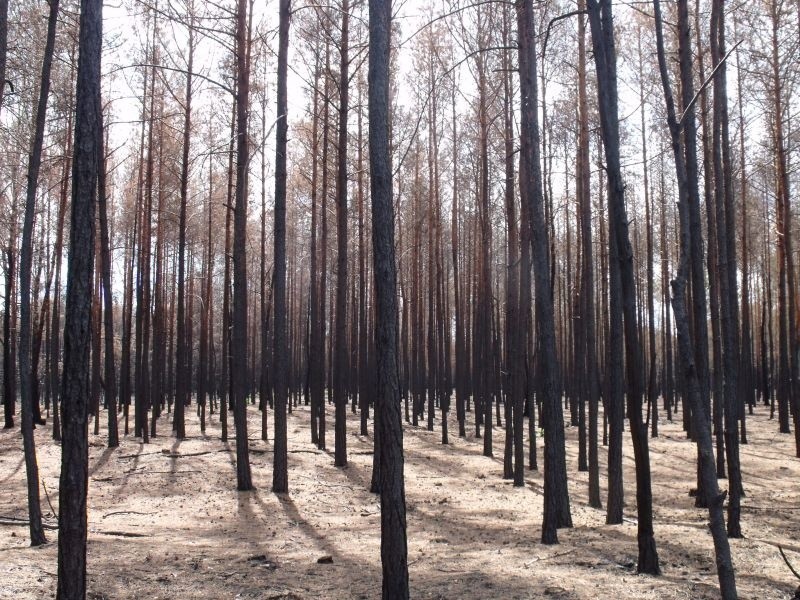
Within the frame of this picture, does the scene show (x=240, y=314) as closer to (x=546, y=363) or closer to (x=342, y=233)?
(x=342, y=233)

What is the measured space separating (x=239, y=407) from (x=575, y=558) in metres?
5.71

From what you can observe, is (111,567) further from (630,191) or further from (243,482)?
(630,191)

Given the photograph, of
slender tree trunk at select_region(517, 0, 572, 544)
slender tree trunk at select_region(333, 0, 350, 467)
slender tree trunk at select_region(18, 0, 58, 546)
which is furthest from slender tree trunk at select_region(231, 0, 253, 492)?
slender tree trunk at select_region(517, 0, 572, 544)

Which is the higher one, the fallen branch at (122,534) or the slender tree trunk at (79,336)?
the slender tree trunk at (79,336)

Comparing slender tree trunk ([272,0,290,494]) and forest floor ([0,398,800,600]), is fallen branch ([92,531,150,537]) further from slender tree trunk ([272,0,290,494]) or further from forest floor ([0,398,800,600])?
slender tree trunk ([272,0,290,494])

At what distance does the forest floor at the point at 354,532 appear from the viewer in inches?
220

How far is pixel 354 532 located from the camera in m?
8.31

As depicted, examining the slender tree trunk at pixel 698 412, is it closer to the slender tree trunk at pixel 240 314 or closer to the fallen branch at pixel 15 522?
the slender tree trunk at pixel 240 314

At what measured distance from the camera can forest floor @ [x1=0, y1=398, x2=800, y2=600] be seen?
5594mm

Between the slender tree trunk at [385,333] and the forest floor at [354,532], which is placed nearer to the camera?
the slender tree trunk at [385,333]

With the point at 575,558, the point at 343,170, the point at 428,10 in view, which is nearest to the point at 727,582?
the point at 575,558

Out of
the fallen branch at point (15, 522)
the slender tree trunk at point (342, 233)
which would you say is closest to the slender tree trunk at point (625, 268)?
the fallen branch at point (15, 522)

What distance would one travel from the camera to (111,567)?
6.06 meters

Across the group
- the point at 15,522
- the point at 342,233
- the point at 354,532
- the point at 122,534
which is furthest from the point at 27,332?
the point at 342,233
